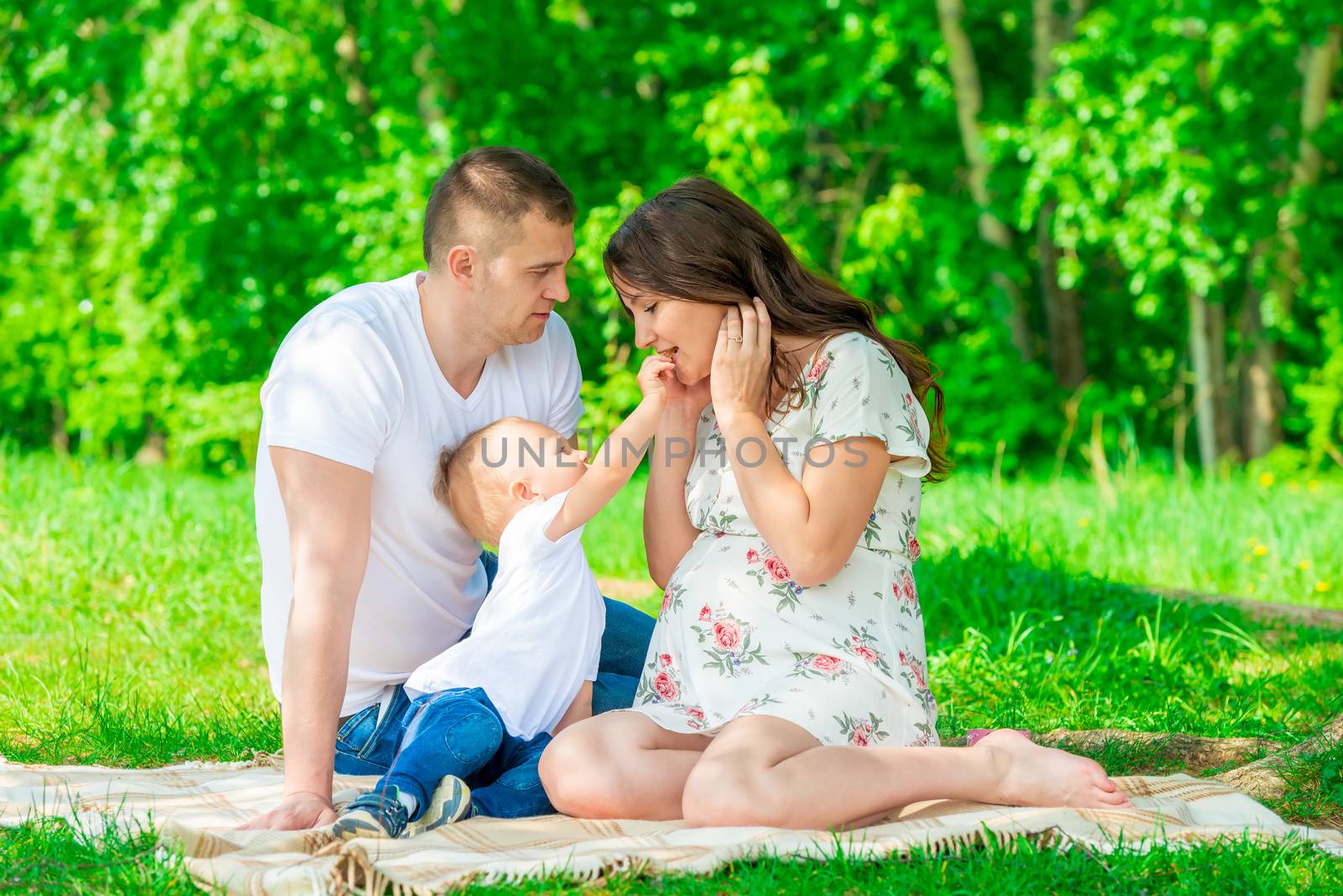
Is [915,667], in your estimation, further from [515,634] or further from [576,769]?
[515,634]

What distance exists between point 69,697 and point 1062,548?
375cm

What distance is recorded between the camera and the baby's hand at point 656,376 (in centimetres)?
278

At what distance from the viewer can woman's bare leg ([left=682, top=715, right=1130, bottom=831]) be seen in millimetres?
2336

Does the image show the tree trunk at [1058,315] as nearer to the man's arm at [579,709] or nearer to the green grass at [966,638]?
the green grass at [966,638]

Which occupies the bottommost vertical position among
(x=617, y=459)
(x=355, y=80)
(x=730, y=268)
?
(x=617, y=459)

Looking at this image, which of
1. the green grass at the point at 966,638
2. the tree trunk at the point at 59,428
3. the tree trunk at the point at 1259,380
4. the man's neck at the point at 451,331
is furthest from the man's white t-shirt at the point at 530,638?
the tree trunk at the point at 59,428

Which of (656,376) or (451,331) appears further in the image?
(451,331)

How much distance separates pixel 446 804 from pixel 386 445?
2.65 ft

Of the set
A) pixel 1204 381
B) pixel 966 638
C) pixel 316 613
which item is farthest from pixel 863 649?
pixel 1204 381

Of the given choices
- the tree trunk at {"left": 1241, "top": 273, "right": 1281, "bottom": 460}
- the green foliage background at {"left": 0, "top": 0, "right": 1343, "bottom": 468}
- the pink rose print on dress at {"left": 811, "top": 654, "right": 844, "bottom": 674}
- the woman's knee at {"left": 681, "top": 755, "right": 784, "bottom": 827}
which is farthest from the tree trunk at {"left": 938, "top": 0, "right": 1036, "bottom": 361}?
the woman's knee at {"left": 681, "top": 755, "right": 784, "bottom": 827}

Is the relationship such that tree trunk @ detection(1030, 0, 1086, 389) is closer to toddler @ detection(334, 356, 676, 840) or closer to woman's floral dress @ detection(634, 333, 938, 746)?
woman's floral dress @ detection(634, 333, 938, 746)

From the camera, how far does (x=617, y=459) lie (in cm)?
268

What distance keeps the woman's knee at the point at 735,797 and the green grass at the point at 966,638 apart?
0.40 ft

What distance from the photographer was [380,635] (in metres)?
2.91
